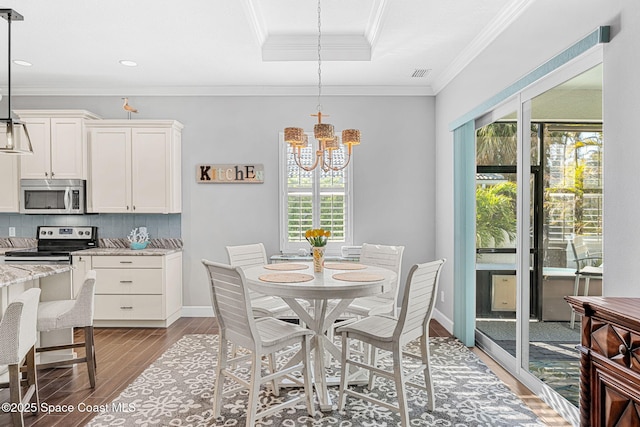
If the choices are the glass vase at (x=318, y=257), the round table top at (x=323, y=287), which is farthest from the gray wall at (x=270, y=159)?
the round table top at (x=323, y=287)

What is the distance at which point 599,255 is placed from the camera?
2.31 m

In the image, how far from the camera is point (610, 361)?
138cm

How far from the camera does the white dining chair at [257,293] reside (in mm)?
3244

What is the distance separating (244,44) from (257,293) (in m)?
2.20

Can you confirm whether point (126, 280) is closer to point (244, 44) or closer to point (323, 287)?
point (244, 44)

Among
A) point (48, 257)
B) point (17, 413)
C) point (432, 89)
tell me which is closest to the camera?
point (17, 413)

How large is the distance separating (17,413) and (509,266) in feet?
11.9

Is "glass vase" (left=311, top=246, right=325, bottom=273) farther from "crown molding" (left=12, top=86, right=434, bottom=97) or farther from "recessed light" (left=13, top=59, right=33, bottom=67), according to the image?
"recessed light" (left=13, top=59, right=33, bottom=67)

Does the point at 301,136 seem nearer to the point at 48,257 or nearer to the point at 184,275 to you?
the point at 184,275

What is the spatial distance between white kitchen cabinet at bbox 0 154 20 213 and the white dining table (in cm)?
334

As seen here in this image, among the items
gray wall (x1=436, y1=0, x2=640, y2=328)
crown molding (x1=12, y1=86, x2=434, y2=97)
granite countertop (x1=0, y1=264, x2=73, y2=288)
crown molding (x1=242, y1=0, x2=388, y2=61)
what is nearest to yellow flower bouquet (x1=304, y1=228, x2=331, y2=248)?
gray wall (x1=436, y1=0, x2=640, y2=328)

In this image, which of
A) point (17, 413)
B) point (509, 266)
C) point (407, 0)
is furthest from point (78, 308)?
point (509, 266)

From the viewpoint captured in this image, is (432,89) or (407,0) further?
(432,89)

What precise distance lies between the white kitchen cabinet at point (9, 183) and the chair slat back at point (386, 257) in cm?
Answer: 396
